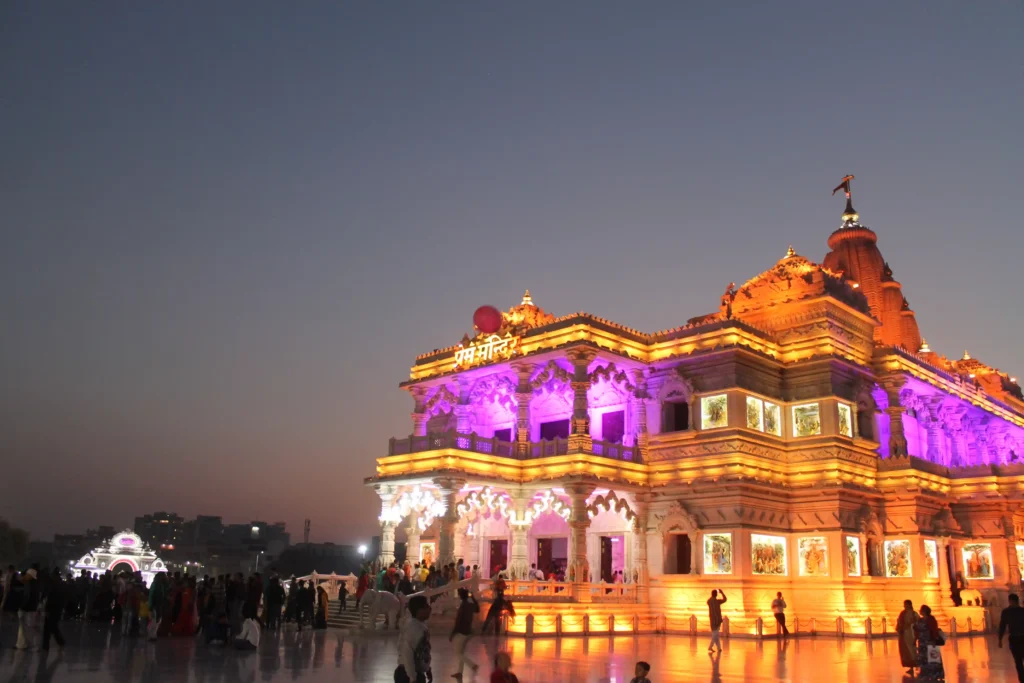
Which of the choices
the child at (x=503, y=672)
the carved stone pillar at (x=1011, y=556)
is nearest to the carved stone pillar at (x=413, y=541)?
the carved stone pillar at (x=1011, y=556)

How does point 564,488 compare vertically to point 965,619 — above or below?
above

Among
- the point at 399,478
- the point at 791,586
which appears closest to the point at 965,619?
the point at 791,586

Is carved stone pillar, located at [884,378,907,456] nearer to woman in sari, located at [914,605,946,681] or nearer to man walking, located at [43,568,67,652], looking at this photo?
woman in sari, located at [914,605,946,681]

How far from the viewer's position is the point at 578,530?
1297 inches

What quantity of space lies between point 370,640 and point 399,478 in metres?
10.7

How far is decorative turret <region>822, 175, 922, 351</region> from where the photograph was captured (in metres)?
49.4

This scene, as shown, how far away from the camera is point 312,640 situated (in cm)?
2367

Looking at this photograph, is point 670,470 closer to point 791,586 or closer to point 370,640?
point 791,586

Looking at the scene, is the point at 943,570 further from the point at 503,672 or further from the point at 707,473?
the point at 503,672

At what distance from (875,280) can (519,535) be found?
2737cm

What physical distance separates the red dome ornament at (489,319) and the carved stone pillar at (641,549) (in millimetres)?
9019

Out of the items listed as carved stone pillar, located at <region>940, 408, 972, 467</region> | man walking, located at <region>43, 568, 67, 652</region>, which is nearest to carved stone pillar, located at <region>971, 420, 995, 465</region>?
carved stone pillar, located at <region>940, 408, 972, 467</region>

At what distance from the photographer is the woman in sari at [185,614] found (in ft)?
77.9

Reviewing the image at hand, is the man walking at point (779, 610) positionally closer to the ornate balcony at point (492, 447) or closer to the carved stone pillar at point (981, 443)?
the ornate balcony at point (492, 447)
